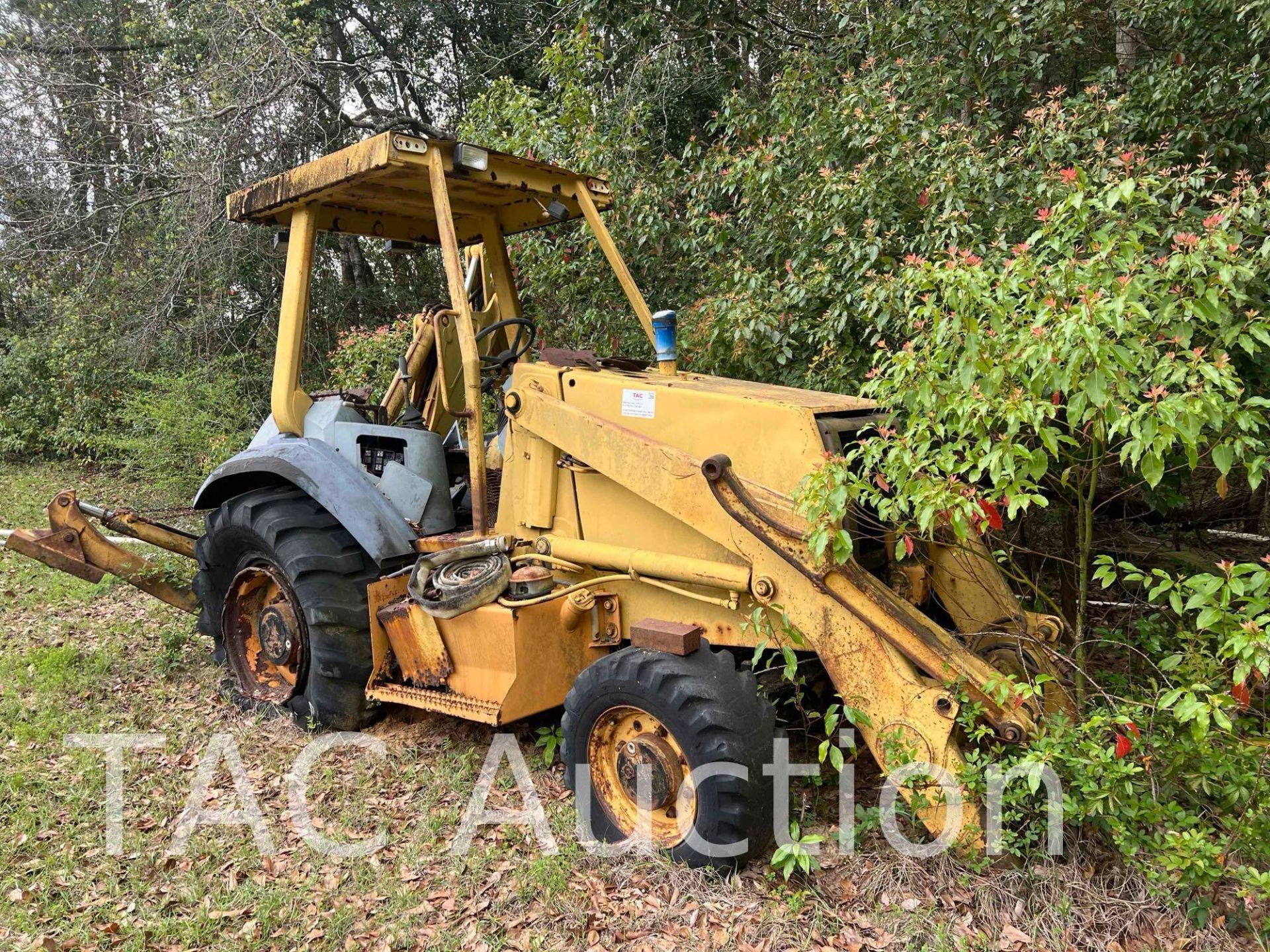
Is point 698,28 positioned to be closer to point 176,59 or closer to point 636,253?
point 636,253

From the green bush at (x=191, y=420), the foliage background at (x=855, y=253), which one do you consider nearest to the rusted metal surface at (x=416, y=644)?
the foliage background at (x=855, y=253)

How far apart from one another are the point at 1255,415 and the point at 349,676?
3496 millimetres

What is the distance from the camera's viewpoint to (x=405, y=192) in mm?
4242

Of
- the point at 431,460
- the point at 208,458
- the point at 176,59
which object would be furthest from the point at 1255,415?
the point at 176,59

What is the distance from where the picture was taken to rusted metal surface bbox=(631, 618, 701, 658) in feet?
9.70

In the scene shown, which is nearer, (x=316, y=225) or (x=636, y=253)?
(x=316, y=225)

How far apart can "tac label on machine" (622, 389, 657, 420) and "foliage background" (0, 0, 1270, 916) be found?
2.63ft

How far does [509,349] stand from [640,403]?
1.11m

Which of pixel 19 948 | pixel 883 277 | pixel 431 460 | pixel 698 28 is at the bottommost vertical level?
pixel 19 948

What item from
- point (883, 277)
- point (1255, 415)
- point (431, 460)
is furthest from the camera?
point (883, 277)

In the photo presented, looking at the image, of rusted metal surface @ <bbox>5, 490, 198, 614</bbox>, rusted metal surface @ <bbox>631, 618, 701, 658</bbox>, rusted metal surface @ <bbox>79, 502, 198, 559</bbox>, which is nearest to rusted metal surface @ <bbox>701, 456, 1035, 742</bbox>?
rusted metal surface @ <bbox>631, 618, 701, 658</bbox>

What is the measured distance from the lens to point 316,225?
4344 millimetres

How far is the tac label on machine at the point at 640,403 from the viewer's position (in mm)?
3377

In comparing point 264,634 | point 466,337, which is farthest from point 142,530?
point 466,337
